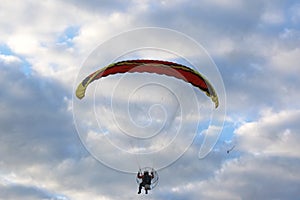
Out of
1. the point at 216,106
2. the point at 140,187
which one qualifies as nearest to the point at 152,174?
the point at 140,187

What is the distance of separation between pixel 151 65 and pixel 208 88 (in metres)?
5.45

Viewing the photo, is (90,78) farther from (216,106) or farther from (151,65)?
(216,106)

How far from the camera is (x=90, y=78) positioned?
3575 cm

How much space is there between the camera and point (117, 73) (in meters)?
35.7

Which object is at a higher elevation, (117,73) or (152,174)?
(117,73)

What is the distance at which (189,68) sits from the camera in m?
35.9

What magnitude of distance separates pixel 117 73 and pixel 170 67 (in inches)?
178

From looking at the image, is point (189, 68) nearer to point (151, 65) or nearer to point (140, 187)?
point (151, 65)

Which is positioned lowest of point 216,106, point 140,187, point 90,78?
point 140,187

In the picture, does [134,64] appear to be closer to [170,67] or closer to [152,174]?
[170,67]

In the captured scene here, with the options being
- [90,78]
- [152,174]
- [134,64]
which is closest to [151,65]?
[134,64]

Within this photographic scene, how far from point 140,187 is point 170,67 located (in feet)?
33.6

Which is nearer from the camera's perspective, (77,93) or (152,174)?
(152,174)

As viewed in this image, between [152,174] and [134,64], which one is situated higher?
[134,64]
